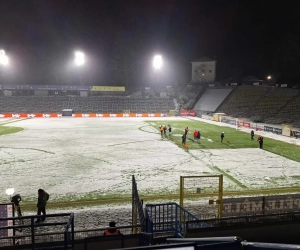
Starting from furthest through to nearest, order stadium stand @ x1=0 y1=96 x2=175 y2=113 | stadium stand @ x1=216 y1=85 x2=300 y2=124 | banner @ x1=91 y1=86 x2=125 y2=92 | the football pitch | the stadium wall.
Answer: banner @ x1=91 y1=86 x2=125 y2=92 < stadium stand @ x1=0 y1=96 x2=175 y2=113 < stadium stand @ x1=216 y1=85 x2=300 y2=124 < the stadium wall < the football pitch

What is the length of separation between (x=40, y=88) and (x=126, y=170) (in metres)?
70.8

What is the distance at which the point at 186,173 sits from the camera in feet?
63.4

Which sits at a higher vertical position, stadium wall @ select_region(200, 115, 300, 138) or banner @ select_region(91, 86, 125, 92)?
banner @ select_region(91, 86, 125, 92)

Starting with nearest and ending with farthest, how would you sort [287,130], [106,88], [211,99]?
[287,130], [211,99], [106,88]

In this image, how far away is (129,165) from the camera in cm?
2172

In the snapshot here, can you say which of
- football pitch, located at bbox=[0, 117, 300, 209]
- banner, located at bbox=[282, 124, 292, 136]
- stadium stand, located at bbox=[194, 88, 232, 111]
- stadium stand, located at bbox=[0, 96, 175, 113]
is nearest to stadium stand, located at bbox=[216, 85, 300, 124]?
stadium stand, located at bbox=[194, 88, 232, 111]

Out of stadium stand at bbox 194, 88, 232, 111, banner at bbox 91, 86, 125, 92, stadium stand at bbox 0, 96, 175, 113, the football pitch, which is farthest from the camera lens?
banner at bbox 91, 86, 125, 92

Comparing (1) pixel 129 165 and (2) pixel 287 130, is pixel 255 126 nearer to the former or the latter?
(2) pixel 287 130

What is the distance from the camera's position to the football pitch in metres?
16.1

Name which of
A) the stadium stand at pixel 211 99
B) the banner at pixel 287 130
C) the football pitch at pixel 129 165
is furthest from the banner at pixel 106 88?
the banner at pixel 287 130

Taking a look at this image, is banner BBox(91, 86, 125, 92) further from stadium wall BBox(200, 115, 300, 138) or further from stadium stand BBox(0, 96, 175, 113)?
stadium wall BBox(200, 115, 300, 138)

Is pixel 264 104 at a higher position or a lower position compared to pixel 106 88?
lower

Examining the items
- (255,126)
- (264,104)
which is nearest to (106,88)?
(264,104)

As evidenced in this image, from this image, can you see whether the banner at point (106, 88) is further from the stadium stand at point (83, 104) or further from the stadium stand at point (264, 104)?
the stadium stand at point (264, 104)
